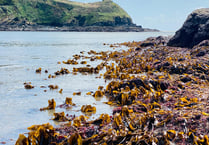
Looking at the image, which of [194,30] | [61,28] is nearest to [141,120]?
[194,30]

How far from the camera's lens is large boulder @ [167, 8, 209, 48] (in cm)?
1996

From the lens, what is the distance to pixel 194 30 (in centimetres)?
2175

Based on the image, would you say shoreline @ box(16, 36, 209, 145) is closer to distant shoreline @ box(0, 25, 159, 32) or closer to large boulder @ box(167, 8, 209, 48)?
large boulder @ box(167, 8, 209, 48)

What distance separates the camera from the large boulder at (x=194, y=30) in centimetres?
1996

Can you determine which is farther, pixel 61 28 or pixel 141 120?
pixel 61 28

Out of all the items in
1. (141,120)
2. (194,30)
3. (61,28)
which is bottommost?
(141,120)

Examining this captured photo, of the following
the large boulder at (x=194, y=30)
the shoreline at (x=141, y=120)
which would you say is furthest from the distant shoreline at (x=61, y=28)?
the shoreline at (x=141, y=120)

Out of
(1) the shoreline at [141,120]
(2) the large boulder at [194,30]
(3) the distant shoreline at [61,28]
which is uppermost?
(3) the distant shoreline at [61,28]

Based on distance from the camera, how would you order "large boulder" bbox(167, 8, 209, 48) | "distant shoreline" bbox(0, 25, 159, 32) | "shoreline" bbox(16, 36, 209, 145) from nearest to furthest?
"shoreline" bbox(16, 36, 209, 145)
"large boulder" bbox(167, 8, 209, 48)
"distant shoreline" bbox(0, 25, 159, 32)

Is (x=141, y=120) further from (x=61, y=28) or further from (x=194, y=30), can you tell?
(x=61, y=28)

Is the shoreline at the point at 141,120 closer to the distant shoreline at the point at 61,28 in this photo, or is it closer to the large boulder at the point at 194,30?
the large boulder at the point at 194,30

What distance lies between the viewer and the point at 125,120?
5645 mm

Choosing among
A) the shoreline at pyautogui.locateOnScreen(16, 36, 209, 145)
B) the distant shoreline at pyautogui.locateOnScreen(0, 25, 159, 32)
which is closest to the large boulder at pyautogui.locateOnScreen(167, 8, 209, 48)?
the shoreline at pyautogui.locateOnScreen(16, 36, 209, 145)

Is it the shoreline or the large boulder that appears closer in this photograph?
the shoreline
